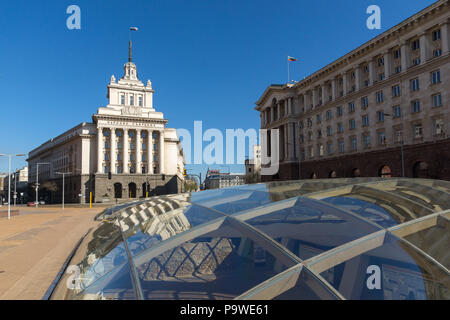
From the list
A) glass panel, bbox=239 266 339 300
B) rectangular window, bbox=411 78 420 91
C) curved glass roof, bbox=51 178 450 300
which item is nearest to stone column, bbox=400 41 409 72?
Result: rectangular window, bbox=411 78 420 91

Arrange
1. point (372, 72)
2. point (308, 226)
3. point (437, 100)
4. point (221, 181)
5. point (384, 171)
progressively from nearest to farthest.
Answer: point (308, 226)
point (437, 100)
point (384, 171)
point (372, 72)
point (221, 181)

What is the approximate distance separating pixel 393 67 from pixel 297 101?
24793 mm

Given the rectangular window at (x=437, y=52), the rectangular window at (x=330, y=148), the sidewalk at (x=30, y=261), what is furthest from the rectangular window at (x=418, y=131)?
the sidewalk at (x=30, y=261)

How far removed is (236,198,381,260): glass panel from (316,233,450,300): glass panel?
0.80 feet

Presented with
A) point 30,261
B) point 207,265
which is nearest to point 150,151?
point 30,261

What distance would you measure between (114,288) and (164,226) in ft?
7.36

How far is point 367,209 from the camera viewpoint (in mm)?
5672

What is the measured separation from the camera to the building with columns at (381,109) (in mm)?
36312

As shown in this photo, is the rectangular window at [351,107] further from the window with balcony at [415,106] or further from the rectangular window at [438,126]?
the rectangular window at [438,126]

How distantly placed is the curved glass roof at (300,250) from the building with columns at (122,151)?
73714 mm

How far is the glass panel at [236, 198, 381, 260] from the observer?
14.9 ft

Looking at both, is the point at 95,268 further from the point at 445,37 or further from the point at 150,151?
the point at 150,151

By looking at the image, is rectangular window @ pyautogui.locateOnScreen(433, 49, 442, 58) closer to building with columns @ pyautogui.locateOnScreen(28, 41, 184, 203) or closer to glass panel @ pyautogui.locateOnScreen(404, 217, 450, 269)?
glass panel @ pyautogui.locateOnScreen(404, 217, 450, 269)

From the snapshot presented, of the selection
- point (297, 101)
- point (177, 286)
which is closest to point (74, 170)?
point (297, 101)
